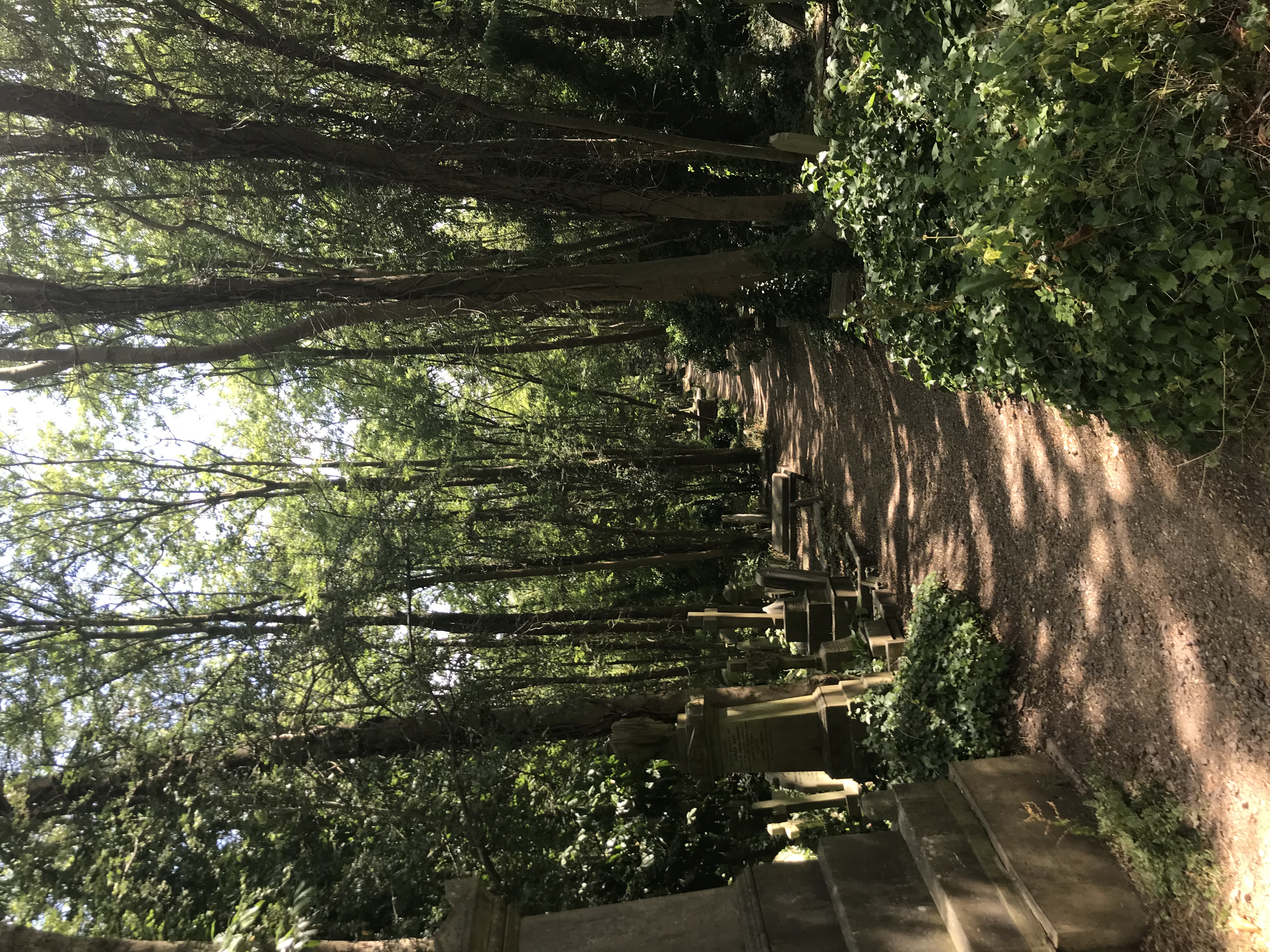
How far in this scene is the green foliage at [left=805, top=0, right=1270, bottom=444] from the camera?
9.14ft

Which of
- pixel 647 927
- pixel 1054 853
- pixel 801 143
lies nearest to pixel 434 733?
pixel 647 927

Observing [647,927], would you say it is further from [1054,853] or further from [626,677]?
[626,677]

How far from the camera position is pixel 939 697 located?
552 cm

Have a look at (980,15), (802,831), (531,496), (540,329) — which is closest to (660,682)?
(531,496)

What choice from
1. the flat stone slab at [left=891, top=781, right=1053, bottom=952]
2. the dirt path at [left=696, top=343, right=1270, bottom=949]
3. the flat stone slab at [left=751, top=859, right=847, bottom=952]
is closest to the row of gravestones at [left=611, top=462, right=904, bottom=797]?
the dirt path at [left=696, top=343, right=1270, bottom=949]

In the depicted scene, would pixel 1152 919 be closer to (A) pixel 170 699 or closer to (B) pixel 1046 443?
(B) pixel 1046 443

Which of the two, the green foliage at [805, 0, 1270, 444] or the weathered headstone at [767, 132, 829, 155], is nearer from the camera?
the green foliage at [805, 0, 1270, 444]

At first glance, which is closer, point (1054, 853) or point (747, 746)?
point (1054, 853)

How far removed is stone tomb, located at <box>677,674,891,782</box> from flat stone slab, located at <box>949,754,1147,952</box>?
1645 millimetres

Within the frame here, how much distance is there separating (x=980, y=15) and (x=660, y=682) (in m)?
10.00

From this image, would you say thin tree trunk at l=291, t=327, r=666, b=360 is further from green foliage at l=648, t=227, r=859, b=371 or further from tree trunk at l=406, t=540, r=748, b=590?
tree trunk at l=406, t=540, r=748, b=590

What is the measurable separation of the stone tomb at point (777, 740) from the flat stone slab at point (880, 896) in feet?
5.16

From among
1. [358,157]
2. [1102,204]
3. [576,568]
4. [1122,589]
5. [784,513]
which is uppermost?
[358,157]

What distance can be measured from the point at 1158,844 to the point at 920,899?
1.32 m
